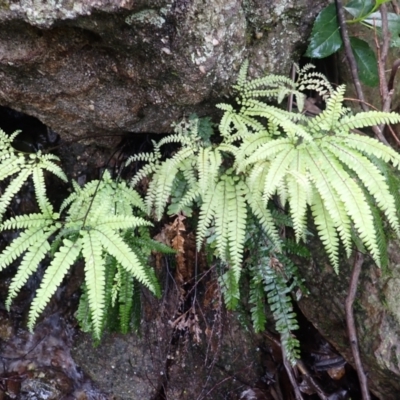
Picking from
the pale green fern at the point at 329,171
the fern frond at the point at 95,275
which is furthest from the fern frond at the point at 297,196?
the fern frond at the point at 95,275

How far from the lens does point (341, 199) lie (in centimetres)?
236

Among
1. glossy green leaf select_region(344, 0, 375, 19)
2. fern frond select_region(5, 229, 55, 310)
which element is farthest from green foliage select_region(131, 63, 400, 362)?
fern frond select_region(5, 229, 55, 310)

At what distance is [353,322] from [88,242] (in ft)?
7.12

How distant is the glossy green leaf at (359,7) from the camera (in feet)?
10.1

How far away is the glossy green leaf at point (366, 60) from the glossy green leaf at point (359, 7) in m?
0.19

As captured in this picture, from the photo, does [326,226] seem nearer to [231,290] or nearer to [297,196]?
[297,196]

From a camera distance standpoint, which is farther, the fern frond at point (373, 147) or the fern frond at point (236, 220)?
the fern frond at point (236, 220)

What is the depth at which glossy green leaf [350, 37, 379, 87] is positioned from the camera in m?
3.21

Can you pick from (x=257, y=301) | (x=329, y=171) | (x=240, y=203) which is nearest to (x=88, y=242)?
(x=240, y=203)

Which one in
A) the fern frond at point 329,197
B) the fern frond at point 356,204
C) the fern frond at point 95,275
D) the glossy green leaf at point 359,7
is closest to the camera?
the fern frond at point 356,204

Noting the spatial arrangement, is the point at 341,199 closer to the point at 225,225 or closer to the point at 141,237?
the point at 225,225

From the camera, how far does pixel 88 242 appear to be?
263 cm

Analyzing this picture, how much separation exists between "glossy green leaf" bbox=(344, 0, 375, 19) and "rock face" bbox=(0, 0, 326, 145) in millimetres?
227

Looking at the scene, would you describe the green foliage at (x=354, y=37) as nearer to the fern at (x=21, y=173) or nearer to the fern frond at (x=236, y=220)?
the fern frond at (x=236, y=220)
